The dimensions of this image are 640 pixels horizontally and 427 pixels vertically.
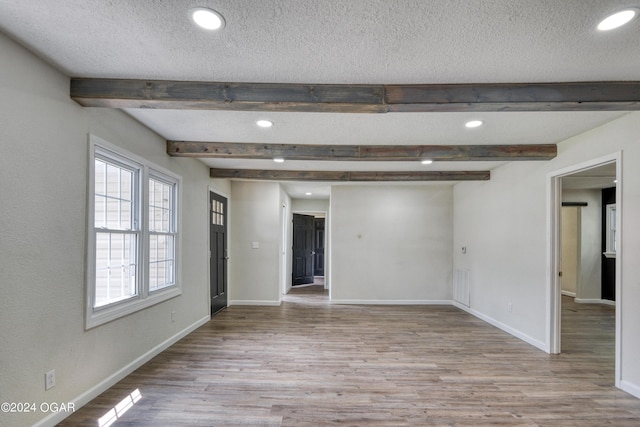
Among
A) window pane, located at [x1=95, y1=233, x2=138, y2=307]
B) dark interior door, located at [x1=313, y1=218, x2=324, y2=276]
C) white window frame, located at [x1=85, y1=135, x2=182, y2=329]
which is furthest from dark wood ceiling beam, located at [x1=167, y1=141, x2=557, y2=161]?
dark interior door, located at [x1=313, y1=218, x2=324, y2=276]

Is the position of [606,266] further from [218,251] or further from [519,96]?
[218,251]

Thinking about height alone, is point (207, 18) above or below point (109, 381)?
above

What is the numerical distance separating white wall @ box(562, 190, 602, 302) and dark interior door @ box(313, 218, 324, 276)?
247 inches

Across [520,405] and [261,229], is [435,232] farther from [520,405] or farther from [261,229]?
[520,405]

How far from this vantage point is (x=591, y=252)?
21.5 feet

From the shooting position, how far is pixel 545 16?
5.14 ft

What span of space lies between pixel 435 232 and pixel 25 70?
616 cm

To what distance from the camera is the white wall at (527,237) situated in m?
2.70

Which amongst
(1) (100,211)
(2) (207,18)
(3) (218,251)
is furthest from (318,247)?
(2) (207,18)

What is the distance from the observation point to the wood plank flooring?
2.34 metres

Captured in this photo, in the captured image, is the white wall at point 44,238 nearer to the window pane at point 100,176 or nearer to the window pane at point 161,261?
the window pane at point 100,176

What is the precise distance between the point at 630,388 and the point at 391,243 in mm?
3928

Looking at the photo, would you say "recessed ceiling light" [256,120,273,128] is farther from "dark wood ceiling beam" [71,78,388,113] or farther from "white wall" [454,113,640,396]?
"white wall" [454,113,640,396]

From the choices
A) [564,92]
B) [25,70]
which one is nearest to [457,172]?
[564,92]
